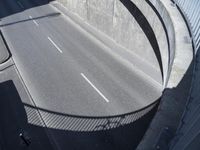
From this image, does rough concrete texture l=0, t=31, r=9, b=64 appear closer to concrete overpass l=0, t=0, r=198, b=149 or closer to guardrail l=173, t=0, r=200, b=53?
concrete overpass l=0, t=0, r=198, b=149

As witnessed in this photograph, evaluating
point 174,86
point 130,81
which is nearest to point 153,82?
point 130,81

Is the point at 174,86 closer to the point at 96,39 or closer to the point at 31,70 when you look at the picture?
the point at 31,70

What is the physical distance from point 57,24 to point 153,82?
45.2 ft

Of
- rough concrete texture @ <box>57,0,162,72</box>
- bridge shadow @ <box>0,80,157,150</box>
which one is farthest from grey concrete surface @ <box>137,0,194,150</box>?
bridge shadow @ <box>0,80,157,150</box>

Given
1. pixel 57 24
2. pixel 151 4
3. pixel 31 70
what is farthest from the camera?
pixel 57 24

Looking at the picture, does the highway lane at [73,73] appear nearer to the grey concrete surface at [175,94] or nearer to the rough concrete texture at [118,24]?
the rough concrete texture at [118,24]

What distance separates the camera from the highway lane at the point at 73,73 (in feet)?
47.6

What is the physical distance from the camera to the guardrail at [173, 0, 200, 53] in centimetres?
1055

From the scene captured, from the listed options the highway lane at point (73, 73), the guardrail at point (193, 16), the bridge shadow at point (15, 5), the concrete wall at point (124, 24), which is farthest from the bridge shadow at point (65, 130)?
the bridge shadow at point (15, 5)

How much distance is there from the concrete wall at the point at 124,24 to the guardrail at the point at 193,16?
2382mm

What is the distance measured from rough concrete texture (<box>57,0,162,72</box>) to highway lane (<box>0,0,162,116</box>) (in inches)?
52.4

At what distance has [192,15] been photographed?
38.0ft

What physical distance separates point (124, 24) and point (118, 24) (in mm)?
813

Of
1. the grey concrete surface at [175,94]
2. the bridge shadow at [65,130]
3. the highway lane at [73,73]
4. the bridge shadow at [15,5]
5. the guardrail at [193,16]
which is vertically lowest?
the bridge shadow at [65,130]
